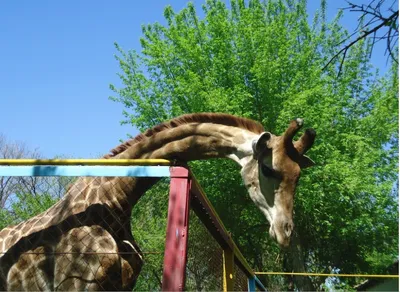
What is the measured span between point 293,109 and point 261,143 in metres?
13.6

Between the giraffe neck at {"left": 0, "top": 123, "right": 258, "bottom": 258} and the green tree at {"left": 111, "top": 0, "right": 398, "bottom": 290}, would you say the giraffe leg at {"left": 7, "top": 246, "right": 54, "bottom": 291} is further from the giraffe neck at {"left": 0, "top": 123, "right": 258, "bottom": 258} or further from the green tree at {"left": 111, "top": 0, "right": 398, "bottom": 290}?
the green tree at {"left": 111, "top": 0, "right": 398, "bottom": 290}

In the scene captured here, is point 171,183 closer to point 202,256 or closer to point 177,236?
point 177,236

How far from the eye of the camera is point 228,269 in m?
5.65

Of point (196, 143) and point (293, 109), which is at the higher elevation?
point (293, 109)

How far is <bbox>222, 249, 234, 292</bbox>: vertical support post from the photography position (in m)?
5.54

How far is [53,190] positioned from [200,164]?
11357 millimetres

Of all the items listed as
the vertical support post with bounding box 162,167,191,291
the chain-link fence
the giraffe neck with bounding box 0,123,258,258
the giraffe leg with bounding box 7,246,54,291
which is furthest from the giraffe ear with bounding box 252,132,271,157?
the giraffe leg with bounding box 7,246,54,291

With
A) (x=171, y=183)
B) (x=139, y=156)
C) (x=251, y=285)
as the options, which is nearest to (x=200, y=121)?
(x=139, y=156)

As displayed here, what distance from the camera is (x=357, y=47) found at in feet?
69.5

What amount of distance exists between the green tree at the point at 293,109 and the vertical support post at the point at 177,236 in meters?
14.5

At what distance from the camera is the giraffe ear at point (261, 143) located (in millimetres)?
4531

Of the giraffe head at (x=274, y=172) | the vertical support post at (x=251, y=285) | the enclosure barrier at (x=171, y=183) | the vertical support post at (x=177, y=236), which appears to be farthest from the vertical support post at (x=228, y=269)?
the vertical support post at (x=177, y=236)

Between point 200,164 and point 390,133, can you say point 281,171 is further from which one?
point 390,133

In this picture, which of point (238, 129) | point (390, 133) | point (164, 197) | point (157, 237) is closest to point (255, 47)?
point (390, 133)
